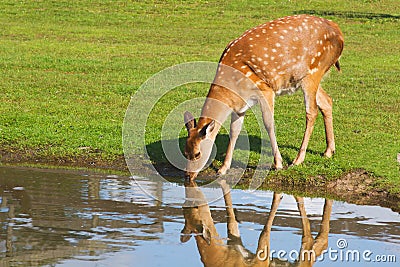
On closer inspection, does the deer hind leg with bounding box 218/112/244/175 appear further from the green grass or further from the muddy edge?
the green grass

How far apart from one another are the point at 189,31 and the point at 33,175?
18959 millimetres

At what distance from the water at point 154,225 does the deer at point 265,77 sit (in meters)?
0.79

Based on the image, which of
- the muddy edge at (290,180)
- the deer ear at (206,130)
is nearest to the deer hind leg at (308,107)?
the muddy edge at (290,180)

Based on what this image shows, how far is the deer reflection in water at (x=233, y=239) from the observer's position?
7898 millimetres

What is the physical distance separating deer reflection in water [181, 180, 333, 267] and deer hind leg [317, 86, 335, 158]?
5.82ft

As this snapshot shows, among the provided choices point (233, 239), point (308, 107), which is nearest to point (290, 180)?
point (308, 107)

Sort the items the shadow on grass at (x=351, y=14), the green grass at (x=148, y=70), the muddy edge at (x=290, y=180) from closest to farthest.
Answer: the muddy edge at (x=290, y=180) < the green grass at (x=148, y=70) < the shadow on grass at (x=351, y=14)

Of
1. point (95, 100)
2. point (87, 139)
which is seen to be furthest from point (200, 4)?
point (87, 139)

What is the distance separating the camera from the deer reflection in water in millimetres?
7898

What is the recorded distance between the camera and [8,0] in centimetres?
3544

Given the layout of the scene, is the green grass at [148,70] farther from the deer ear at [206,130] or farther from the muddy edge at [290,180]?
the deer ear at [206,130]

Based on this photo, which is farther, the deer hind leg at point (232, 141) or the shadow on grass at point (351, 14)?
the shadow on grass at point (351, 14)

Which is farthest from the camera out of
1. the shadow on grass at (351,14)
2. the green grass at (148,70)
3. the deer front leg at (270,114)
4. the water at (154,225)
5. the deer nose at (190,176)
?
the shadow on grass at (351,14)

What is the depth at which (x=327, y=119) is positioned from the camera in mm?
11945
